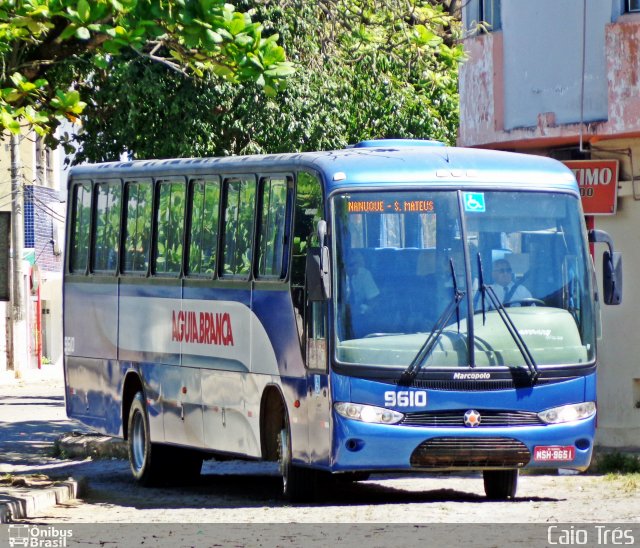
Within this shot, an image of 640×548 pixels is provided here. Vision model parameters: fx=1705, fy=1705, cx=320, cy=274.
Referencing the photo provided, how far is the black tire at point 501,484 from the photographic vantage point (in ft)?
48.4

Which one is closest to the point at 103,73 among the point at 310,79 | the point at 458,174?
the point at 310,79

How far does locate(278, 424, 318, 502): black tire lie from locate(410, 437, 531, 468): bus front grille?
122cm

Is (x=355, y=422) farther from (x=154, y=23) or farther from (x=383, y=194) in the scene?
(x=154, y=23)

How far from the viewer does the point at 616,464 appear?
1738cm

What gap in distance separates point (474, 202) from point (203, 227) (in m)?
3.31

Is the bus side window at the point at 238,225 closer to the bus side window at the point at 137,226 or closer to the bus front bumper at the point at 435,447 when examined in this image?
the bus side window at the point at 137,226

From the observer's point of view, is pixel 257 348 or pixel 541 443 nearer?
pixel 541 443

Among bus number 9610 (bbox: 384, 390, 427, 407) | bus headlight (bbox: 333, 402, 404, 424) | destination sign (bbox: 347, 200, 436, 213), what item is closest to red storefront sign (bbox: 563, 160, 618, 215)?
destination sign (bbox: 347, 200, 436, 213)

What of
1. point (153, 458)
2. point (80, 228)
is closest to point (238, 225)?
point (153, 458)

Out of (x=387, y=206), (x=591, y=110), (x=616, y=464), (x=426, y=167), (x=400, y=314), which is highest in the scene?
(x=591, y=110)

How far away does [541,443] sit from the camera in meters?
13.7

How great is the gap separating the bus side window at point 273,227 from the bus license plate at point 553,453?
2649 mm

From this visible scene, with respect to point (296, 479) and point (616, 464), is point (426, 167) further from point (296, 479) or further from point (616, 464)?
point (616, 464)

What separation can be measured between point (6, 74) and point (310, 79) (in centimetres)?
1018
